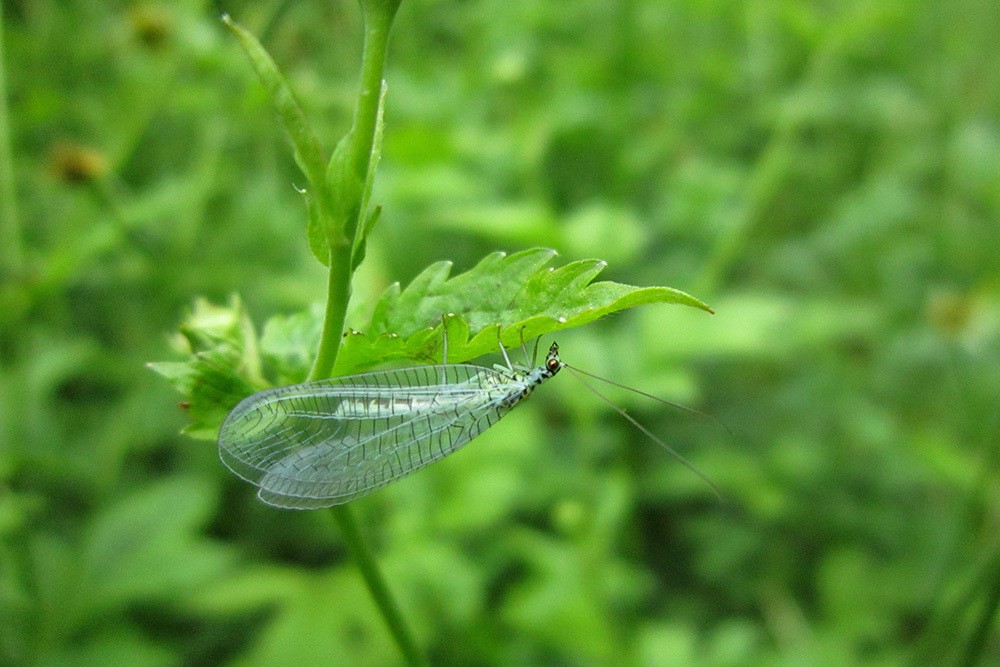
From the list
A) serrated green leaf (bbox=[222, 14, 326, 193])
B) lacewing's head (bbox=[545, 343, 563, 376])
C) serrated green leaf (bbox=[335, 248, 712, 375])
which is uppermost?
lacewing's head (bbox=[545, 343, 563, 376])

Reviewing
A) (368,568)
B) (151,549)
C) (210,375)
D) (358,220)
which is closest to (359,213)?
(358,220)

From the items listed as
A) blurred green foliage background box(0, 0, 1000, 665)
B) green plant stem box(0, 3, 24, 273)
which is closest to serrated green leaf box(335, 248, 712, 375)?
blurred green foliage background box(0, 0, 1000, 665)

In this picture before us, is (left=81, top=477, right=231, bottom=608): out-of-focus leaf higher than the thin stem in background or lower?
higher

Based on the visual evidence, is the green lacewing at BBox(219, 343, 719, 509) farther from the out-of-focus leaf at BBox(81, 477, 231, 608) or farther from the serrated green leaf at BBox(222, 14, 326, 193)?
the out-of-focus leaf at BBox(81, 477, 231, 608)

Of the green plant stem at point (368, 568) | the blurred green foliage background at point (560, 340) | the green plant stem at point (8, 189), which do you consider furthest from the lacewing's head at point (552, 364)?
the green plant stem at point (8, 189)

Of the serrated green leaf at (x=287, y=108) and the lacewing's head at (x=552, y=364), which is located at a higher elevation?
the lacewing's head at (x=552, y=364)

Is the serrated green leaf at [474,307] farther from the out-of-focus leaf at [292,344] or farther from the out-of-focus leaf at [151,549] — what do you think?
the out-of-focus leaf at [151,549]
